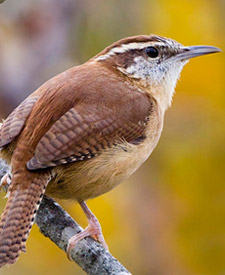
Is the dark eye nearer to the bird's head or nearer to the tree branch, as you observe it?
the bird's head

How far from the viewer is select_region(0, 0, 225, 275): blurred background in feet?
18.5

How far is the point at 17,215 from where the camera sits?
372cm

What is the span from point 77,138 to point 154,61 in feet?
3.62

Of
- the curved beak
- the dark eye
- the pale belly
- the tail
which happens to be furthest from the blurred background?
the tail

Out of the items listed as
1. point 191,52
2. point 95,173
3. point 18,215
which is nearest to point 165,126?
point 191,52

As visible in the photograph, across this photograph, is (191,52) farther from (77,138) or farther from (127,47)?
(77,138)

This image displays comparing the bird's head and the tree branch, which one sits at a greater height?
the bird's head

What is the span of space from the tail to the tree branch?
0.91ft

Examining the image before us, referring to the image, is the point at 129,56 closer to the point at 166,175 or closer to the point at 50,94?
the point at 50,94

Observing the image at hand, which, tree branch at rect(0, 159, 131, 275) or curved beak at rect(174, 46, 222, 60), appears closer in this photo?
tree branch at rect(0, 159, 131, 275)

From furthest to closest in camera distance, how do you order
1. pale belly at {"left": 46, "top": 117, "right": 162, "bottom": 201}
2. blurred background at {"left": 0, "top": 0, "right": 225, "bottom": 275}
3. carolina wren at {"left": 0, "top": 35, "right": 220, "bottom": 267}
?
blurred background at {"left": 0, "top": 0, "right": 225, "bottom": 275} < pale belly at {"left": 46, "top": 117, "right": 162, "bottom": 201} < carolina wren at {"left": 0, "top": 35, "right": 220, "bottom": 267}

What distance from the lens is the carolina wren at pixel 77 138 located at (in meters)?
3.82

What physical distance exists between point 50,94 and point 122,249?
213 cm

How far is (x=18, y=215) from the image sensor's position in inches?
147
